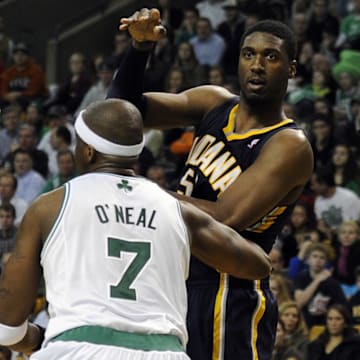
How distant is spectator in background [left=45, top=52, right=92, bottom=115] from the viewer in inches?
662

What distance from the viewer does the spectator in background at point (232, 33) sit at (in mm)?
16328

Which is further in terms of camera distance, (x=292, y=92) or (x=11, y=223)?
(x=292, y=92)

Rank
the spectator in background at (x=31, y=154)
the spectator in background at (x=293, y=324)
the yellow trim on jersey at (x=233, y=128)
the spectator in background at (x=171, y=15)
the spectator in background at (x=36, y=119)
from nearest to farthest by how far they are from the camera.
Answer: the yellow trim on jersey at (x=233, y=128) < the spectator in background at (x=293, y=324) < the spectator in background at (x=31, y=154) < the spectator in background at (x=36, y=119) < the spectator in background at (x=171, y=15)

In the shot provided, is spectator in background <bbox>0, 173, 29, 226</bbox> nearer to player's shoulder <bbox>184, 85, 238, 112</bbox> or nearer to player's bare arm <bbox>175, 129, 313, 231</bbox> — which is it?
player's shoulder <bbox>184, 85, 238, 112</bbox>

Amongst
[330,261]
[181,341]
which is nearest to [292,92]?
[330,261]

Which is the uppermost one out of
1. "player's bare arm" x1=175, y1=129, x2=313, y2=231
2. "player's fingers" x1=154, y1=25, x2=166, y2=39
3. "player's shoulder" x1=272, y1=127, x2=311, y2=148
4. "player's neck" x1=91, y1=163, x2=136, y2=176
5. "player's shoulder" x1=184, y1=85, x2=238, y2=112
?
"player's fingers" x1=154, y1=25, x2=166, y2=39

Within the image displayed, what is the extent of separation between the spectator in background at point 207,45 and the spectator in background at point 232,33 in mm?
109

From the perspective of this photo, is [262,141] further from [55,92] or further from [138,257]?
[55,92]

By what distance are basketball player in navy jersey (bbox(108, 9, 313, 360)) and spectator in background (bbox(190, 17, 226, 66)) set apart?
34.9 ft

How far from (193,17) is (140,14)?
11737mm

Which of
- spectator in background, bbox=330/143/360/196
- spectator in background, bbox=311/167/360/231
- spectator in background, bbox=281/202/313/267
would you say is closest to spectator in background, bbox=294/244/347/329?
spectator in background, bbox=281/202/313/267

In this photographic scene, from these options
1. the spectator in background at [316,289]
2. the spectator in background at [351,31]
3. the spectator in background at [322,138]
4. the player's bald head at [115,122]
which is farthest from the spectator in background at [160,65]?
the player's bald head at [115,122]

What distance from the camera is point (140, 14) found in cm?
559

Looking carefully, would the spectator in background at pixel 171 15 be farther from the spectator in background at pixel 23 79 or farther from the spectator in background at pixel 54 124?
the spectator in background at pixel 54 124
